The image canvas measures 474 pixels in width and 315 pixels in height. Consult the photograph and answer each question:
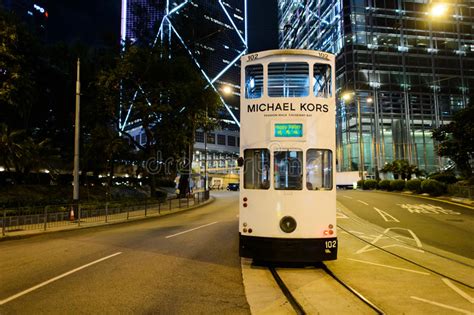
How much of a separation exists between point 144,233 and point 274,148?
8.82 meters

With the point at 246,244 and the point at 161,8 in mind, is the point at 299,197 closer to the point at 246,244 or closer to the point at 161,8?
the point at 246,244

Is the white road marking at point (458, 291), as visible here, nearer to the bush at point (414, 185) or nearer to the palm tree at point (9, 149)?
the palm tree at point (9, 149)

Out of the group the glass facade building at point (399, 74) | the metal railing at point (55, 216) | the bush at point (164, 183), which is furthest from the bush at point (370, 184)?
the metal railing at point (55, 216)

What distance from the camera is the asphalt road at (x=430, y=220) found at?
12.3 meters

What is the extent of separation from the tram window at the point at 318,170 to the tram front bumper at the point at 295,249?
1171mm

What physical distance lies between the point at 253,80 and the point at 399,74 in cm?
5791

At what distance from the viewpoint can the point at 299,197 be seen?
26.7ft

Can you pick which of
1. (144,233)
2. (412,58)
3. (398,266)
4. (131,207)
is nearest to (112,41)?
(131,207)

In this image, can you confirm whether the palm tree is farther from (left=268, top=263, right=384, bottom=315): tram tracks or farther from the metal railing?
(left=268, top=263, right=384, bottom=315): tram tracks

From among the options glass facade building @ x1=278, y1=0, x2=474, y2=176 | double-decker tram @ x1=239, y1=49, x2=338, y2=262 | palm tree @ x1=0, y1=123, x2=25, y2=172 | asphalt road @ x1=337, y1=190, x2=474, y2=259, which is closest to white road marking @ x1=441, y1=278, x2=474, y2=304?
double-decker tram @ x1=239, y1=49, x2=338, y2=262

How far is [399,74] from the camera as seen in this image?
5944 centimetres

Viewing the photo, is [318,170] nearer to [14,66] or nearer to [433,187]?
[14,66]

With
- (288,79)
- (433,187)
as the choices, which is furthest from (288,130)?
(433,187)

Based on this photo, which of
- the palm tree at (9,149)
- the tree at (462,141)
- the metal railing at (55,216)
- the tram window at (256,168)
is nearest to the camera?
A: the tram window at (256,168)
